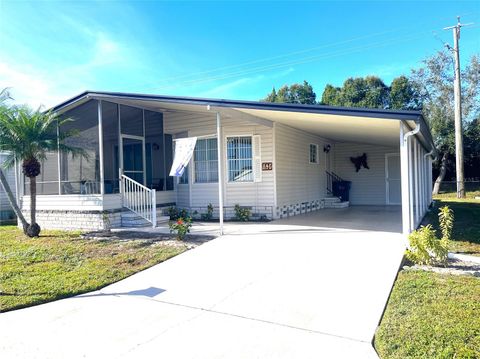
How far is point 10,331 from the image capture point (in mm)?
3396

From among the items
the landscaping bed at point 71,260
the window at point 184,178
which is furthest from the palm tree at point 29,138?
the window at point 184,178

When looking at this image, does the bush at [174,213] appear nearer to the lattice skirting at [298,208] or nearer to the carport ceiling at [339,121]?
the lattice skirting at [298,208]

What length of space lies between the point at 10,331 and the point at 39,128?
611 cm

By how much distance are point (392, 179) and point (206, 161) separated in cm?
839

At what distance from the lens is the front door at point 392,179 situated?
1419cm

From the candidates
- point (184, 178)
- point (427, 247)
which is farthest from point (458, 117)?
point (427, 247)

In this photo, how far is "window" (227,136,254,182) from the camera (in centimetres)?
1001

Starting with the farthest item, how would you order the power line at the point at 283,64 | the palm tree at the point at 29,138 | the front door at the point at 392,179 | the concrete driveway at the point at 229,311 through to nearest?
the power line at the point at 283,64 < the front door at the point at 392,179 < the palm tree at the point at 29,138 < the concrete driveway at the point at 229,311

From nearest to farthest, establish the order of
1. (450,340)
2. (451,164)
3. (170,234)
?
(450,340) < (170,234) < (451,164)

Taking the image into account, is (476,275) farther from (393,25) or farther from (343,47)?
(343,47)

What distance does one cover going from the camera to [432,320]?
3.22 metres

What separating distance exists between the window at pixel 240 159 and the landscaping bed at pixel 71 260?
10.7ft

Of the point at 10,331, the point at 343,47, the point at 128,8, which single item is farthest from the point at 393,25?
the point at 10,331

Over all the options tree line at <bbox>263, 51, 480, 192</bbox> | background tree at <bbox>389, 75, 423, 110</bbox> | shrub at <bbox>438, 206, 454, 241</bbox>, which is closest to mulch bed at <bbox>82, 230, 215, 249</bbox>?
shrub at <bbox>438, 206, 454, 241</bbox>
